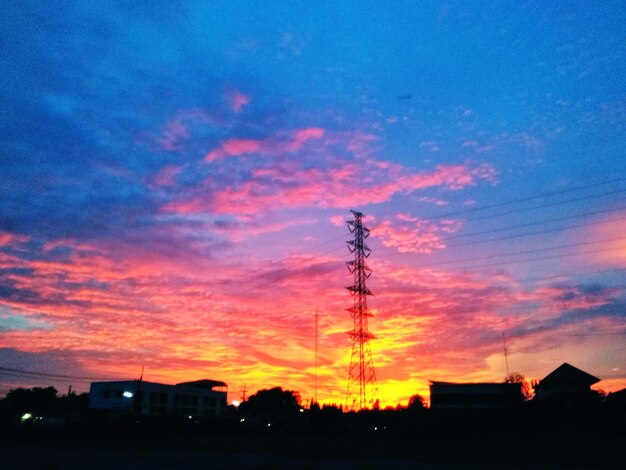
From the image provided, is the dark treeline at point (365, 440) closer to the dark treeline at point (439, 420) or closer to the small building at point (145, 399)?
the dark treeline at point (439, 420)

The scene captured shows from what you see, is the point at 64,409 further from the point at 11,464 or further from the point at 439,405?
the point at 11,464

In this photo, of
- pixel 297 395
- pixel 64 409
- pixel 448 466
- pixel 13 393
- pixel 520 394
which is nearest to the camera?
pixel 448 466

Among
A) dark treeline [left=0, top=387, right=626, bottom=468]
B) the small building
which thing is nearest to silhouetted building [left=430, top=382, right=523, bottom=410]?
dark treeline [left=0, top=387, right=626, bottom=468]

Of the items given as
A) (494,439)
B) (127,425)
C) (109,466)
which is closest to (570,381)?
(494,439)

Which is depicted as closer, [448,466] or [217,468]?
[217,468]

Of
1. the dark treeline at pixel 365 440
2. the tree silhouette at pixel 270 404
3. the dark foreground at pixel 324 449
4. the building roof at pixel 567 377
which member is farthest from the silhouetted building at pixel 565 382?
the tree silhouette at pixel 270 404

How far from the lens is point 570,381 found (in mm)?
75812

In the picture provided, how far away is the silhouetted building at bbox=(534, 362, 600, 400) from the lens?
74688 millimetres

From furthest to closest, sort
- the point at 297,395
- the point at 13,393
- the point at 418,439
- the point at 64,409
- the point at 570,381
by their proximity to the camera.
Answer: the point at 297,395 → the point at 13,393 → the point at 64,409 → the point at 570,381 → the point at 418,439

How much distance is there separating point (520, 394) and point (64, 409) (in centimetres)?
8951

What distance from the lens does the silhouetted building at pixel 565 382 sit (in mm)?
74688

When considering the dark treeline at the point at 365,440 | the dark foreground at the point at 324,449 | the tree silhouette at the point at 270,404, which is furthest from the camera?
the tree silhouette at the point at 270,404

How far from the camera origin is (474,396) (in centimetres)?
8319

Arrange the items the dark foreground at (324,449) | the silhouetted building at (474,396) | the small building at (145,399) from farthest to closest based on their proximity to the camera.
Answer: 1. the small building at (145,399)
2. the silhouetted building at (474,396)
3. the dark foreground at (324,449)
